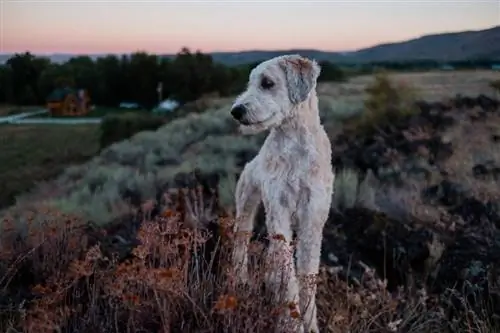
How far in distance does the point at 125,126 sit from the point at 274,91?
15687 millimetres

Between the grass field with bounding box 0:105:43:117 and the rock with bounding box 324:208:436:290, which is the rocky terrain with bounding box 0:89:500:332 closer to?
the rock with bounding box 324:208:436:290

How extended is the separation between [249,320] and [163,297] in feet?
1.59

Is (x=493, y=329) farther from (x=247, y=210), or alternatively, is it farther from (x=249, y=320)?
(x=249, y=320)

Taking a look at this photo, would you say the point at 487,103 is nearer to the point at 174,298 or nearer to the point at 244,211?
the point at 244,211

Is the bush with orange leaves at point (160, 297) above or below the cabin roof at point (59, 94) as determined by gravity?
below

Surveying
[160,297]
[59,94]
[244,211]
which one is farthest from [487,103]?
[160,297]

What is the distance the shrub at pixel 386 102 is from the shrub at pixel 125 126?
5.04 meters

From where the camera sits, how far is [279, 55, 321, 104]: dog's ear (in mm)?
4457

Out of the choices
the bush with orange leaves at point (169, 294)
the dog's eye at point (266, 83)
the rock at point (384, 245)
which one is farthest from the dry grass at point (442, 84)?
the dog's eye at point (266, 83)

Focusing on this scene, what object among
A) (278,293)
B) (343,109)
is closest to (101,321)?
(278,293)

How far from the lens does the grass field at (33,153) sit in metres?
9.91

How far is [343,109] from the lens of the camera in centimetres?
1747

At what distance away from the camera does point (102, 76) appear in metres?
10.6

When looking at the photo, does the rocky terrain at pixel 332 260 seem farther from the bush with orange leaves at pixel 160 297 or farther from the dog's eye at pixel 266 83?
the dog's eye at pixel 266 83
